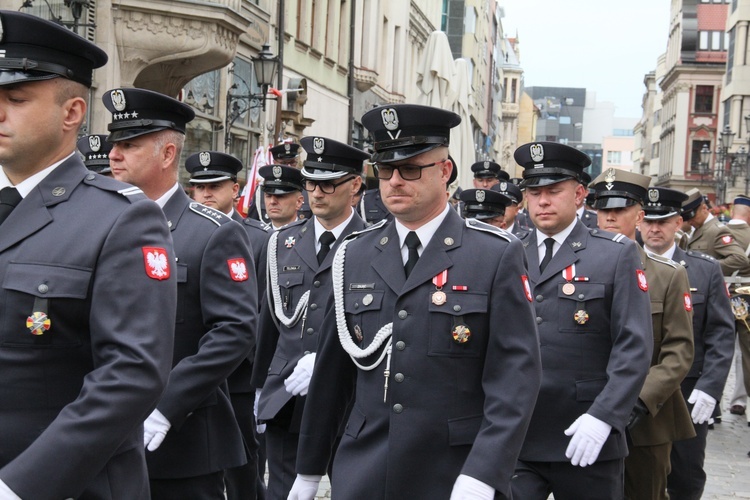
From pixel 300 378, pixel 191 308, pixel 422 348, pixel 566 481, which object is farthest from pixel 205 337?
pixel 566 481

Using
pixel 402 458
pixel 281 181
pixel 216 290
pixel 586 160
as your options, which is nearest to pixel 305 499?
pixel 402 458

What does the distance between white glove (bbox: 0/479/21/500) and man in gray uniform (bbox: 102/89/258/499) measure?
79.9 inches

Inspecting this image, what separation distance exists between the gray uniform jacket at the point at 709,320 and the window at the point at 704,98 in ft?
309

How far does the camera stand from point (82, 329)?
3324mm

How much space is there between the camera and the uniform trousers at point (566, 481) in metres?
5.70

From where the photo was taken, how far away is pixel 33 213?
338 cm

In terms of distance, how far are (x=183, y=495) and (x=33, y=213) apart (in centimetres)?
225

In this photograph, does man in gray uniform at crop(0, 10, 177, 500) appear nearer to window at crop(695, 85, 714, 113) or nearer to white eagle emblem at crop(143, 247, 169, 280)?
white eagle emblem at crop(143, 247, 169, 280)

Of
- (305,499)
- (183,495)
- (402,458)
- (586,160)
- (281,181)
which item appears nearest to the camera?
(402,458)

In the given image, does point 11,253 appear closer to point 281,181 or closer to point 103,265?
point 103,265

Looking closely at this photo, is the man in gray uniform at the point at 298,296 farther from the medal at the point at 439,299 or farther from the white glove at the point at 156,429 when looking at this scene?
the medal at the point at 439,299

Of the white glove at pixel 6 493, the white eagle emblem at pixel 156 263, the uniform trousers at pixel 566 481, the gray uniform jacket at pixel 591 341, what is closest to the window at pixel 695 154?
the gray uniform jacket at pixel 591 341

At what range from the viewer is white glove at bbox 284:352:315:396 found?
6215mm

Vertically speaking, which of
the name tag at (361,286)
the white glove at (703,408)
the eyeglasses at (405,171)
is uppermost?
the eyeglasses at (405,171)
